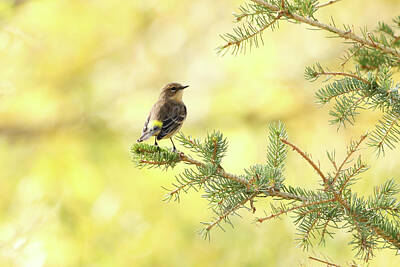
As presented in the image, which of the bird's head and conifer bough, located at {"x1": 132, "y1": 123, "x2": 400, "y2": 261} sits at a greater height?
the bird's head

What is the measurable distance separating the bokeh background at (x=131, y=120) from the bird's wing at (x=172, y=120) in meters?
1.10

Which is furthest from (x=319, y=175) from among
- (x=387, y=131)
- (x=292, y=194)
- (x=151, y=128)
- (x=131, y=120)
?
(x=131, y=120)

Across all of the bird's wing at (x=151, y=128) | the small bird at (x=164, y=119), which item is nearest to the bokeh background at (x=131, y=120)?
the small bird at (x=164, y=119)

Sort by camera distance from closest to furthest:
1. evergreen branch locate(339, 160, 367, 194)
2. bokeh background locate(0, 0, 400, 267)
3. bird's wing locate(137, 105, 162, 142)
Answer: evergreen branch locate(339, 160, 367, 194) → bird's wing locate(137, 105, 162, 142) → bokeh background locate(0, 0, 400, 267)

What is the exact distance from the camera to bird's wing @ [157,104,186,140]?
2955mm

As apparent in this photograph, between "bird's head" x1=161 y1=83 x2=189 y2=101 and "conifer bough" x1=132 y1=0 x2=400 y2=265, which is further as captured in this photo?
"bird's head" x1=161 y1=83 x2=189 y2=101

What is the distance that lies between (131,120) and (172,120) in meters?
1.69

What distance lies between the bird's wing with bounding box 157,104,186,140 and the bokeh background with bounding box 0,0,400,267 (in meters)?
1.10

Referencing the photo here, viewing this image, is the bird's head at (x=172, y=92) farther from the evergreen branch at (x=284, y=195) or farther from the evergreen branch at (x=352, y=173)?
the evergreen branch at (x=352, y=173)

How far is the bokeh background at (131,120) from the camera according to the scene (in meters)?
4.08

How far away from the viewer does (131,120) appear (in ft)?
15.4

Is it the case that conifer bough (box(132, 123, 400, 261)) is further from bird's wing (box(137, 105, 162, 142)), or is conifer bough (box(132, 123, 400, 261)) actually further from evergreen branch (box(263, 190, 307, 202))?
bird's wing (box(137, 105, 162, 142))

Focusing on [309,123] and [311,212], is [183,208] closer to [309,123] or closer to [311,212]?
[309,123]

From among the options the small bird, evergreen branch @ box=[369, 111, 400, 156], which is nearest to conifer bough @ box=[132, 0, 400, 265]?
evergreen branch @ box=[369, 111, 400, 156]
